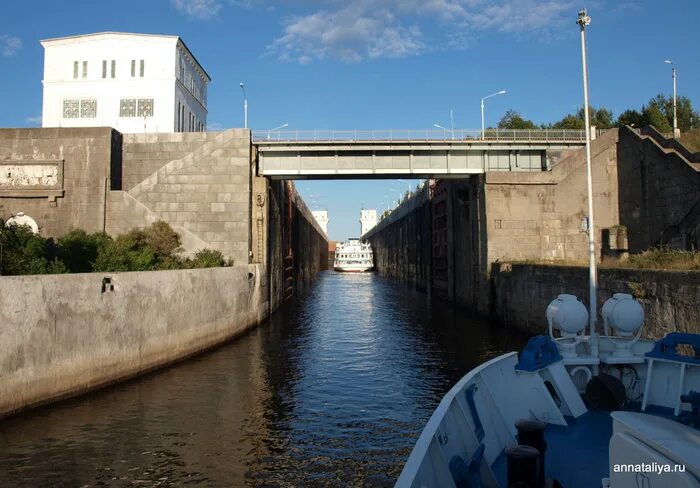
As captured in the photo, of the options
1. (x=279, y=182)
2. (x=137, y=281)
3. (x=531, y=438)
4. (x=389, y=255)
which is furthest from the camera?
(x=389, y=255)

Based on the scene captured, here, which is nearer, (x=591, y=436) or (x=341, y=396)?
(x=591, y=436)

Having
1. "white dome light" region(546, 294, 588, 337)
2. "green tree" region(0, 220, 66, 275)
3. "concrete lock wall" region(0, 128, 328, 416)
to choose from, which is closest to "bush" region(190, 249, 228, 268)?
"concrete lock wall" region(0, 128, 328, 416)

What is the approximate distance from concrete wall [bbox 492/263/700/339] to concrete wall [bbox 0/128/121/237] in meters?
25.4

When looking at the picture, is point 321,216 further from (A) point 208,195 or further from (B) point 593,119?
(A) point 208,195

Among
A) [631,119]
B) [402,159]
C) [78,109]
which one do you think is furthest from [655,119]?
[78,109]

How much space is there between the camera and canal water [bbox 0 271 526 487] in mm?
9664

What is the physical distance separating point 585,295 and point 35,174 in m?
32.2

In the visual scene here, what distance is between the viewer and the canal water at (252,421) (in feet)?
31.7

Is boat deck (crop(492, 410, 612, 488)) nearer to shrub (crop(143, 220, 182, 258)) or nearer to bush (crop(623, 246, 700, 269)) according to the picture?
bush (crop(623, 246, 700, 269))

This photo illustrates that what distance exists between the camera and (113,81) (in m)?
54.5

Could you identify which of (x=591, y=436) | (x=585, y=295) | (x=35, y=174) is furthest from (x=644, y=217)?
(x=35, y=174)

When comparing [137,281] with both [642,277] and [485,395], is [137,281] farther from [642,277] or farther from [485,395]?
[642,277]

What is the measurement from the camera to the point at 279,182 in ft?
137

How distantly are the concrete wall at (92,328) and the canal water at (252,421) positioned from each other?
602mm
